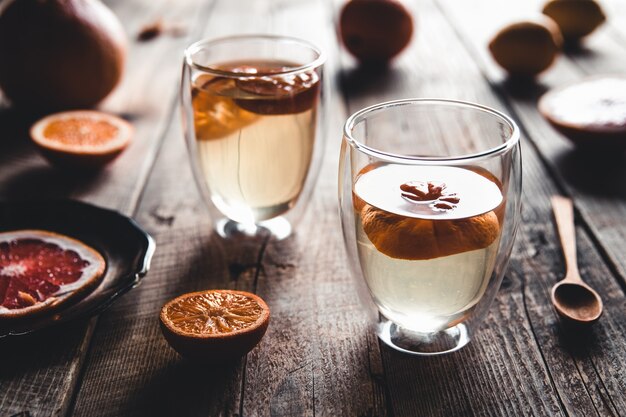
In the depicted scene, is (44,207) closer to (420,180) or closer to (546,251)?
(420,180)

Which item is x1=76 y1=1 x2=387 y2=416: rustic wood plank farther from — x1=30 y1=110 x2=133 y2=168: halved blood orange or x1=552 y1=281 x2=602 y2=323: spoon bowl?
x1=552 y1=281 x2=602 y2=323: spoon bowl

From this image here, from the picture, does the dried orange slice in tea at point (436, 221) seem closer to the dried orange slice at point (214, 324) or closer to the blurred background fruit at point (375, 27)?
the dried orange slice at point (214, 324)

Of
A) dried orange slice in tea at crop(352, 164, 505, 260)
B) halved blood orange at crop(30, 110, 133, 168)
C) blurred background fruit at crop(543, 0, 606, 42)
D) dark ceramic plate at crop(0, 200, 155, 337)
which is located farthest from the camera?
blurred background fruit at crop(543, 0, 606, 42)

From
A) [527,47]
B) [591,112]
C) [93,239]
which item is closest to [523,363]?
[93,239]

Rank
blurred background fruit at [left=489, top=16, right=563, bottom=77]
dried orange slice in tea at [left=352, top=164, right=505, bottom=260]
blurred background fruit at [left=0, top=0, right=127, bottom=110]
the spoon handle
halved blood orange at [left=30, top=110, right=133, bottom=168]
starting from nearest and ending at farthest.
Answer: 1. dried orange slice in tea at [left=352, top=164, right=505, bottom=260]
2. the spoon handle
3. halved blood orange at [left=30, top=110, right=133, bottom=168]
4. blurred background fruit at [left=0, top=0, right=127, bottom=110]
5. blurred background fruit at [left=489, top=16, right=563, bottom=77]

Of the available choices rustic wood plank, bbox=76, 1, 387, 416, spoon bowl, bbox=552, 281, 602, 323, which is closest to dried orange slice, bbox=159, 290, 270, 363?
rustic wood plank, bbox=76, 1, 387, 416

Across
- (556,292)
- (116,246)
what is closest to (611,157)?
(556,292)

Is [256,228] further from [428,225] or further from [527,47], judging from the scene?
[527,47]
